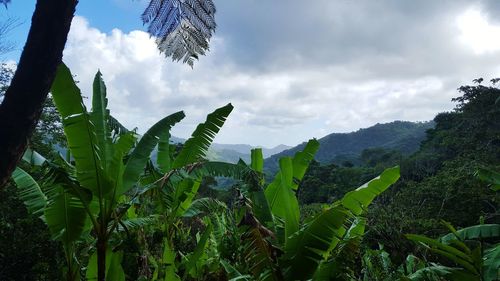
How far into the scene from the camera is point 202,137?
4902mm

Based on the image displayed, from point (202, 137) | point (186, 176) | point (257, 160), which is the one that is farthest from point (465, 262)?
point (202, 137)

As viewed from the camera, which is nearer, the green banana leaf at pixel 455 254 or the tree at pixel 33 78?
the tree at pixel 33 78

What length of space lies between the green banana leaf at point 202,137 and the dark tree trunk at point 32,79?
2.25 metres

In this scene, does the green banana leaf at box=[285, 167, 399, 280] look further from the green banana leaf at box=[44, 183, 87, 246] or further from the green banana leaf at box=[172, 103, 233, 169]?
the green banana leaf at box=[44, 183, 87, 246]

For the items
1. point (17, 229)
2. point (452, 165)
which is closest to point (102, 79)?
point (17, 229)

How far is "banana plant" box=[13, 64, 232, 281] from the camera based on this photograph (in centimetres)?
401

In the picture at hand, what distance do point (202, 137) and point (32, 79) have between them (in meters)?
2.49

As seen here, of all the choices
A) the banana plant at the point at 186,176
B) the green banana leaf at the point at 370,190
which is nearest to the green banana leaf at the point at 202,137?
the banana plant at the point at 186,176

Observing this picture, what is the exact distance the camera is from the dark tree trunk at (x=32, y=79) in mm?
2516

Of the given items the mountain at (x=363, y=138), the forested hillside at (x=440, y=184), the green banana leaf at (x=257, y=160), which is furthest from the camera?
the mountain at (x=363, y=138)

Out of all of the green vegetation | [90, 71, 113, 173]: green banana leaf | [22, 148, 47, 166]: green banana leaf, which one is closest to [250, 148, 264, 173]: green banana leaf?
the green vegetation

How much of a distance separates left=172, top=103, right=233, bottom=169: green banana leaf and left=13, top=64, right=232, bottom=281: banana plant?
0.04 ft

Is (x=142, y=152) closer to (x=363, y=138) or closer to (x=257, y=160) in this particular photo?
(x=257, y=160)

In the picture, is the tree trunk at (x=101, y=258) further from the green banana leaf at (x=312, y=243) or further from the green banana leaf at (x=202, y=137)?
the green banana leaf at (x=312, y=243)
